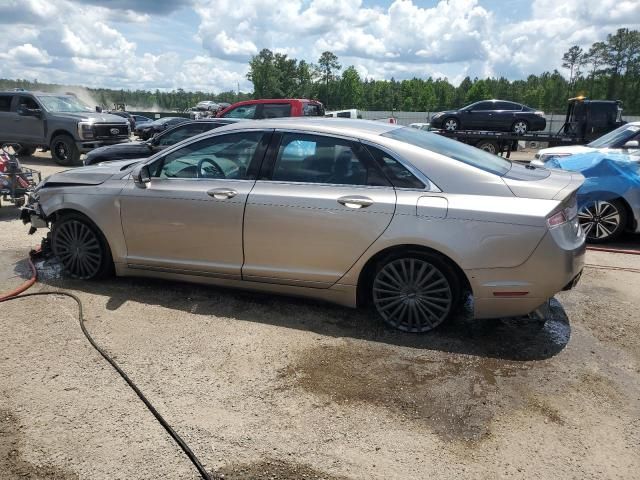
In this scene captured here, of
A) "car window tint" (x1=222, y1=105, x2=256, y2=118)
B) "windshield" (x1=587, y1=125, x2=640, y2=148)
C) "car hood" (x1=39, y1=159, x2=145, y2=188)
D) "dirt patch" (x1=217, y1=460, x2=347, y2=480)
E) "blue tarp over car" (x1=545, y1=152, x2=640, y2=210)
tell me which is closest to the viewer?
"dirt patch" (x1=217, y1=460, x2=347, y2=480)

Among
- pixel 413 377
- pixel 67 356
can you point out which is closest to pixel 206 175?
pixel 67 356

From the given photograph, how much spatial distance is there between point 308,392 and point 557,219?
2.14m

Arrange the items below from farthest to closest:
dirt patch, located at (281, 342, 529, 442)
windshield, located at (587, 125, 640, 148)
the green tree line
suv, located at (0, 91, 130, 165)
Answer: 1. the green tree line
2. suv, located at (0, 91, 130, 165)
3. windshield, located at (587, 125, 640, 148)
4. dirt patch, located at (281, 342, 529, 442)

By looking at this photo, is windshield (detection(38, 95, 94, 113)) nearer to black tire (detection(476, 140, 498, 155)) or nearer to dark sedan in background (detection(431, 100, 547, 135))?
dark sedan in background (detection(431, 100, 547, 135))

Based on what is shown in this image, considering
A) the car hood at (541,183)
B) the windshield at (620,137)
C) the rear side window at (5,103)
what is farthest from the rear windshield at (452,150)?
the rear side window at (5,103)

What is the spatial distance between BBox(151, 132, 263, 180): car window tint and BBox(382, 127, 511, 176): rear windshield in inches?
47.3

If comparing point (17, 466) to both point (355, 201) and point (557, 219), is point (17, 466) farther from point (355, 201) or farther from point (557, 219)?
point (557, 219)

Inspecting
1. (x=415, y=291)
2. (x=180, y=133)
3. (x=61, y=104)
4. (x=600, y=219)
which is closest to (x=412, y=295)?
(x=415, y=291)

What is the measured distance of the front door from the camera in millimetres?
4266

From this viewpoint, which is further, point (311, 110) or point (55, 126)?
point (55, 126)

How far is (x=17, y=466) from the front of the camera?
102 inches

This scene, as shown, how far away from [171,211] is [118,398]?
1.80 metres

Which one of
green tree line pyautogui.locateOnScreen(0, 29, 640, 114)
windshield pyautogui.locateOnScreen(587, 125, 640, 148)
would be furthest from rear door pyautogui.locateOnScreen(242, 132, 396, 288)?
green tree line pyautogui.locateOnScreen(0, 29, 640, 114)

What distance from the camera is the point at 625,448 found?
8.94 ft
